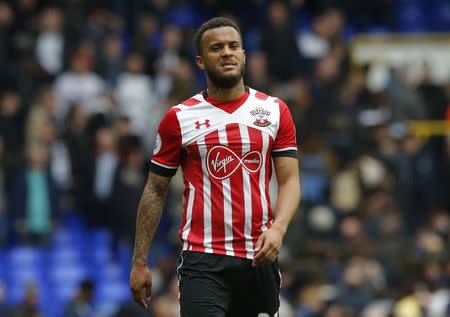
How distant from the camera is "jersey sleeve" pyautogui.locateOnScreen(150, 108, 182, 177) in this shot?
23.5 feet

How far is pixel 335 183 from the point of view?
54.6 ft

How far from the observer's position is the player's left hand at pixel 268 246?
678 centimetres

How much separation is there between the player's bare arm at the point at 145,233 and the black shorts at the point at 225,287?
0.67ft

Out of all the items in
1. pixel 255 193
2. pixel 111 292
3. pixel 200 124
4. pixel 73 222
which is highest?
pixel 200 124

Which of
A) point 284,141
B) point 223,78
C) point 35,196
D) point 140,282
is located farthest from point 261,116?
point 35,196

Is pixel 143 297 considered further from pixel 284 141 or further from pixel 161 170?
pixel 284 141

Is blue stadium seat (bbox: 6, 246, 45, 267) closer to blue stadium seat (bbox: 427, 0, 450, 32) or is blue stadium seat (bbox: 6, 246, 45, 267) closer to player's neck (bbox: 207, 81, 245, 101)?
player's neck (bbox: 207, 81, 245, 101)

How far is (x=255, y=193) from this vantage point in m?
7.14

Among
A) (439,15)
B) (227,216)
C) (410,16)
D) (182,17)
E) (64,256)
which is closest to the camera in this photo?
(227,216)

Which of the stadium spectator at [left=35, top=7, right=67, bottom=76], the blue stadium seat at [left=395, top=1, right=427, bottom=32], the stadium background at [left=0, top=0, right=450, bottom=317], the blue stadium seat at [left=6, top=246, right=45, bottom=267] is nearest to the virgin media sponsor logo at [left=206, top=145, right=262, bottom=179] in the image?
the stadium background at [left=0, top=0, right=450, bottom=317]

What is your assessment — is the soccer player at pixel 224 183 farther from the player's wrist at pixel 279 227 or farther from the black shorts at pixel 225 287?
the player's wrist at pixel 279 227

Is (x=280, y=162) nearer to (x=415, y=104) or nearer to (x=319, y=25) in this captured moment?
(x=415, y=104)

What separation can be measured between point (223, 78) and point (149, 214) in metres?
0.86

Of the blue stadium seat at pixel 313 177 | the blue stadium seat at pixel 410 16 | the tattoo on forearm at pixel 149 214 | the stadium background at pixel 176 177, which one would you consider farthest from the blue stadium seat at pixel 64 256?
the tattoo on forearm at pixel 149 214
